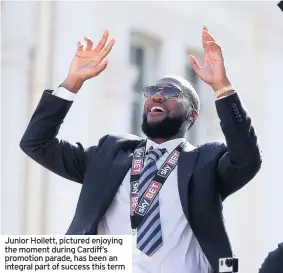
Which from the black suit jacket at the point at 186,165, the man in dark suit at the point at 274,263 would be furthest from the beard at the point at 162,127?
the man in dark suit at the point at 274,263

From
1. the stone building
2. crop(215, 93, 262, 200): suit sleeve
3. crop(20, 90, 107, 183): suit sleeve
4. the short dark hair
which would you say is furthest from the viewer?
the stone building

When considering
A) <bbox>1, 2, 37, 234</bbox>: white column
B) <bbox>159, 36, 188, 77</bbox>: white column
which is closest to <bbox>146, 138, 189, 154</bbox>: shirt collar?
<bbox>1, 2, 37, 234</bbox>: white column

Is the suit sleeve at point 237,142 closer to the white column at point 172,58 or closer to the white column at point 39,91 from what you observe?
the white column at point 39,91

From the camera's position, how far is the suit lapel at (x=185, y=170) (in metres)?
6.04

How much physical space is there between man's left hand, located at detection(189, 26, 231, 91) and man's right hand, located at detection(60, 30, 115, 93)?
1.57 feet

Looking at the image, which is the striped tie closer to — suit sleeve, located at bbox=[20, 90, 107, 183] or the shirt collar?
the shirt collar

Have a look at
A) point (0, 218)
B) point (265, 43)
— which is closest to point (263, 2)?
point (265, 43)

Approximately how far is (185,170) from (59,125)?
2.25 ft

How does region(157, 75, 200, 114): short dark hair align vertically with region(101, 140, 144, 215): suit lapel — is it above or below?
above

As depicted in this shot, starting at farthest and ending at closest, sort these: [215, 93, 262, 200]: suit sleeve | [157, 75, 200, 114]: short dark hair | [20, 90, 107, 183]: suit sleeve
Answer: [157, 75, 200, 114]: short dark hair < [20, 90, 107, 183]: suit sleeve < [215, 93, 262, 200]: suit sleeve

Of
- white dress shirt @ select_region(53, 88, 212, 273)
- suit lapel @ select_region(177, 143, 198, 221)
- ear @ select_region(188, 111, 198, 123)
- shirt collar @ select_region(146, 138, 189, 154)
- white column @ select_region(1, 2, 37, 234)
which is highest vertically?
white column @ select_region(1, 2, 37, 234)

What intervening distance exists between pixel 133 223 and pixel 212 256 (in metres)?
0.40

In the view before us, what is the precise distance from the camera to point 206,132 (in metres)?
15.0

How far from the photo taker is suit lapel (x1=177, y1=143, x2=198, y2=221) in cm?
604
